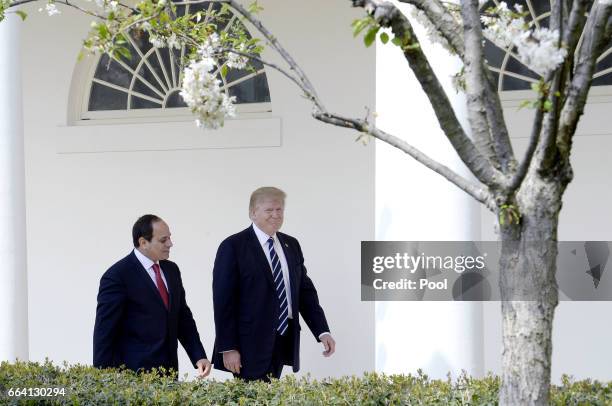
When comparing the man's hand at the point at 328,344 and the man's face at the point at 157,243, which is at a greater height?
the man's face at the point at 157,243

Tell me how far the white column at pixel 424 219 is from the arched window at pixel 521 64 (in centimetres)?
308

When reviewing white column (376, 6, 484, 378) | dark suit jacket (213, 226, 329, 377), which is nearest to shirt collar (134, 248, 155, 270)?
dark suit jacket (213, 226, 329, 377)

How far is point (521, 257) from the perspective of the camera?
2.96m

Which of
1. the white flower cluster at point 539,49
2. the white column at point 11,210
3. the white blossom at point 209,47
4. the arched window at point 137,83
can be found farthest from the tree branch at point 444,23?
the arched window at point 137,83

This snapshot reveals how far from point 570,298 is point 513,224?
16.8 feet

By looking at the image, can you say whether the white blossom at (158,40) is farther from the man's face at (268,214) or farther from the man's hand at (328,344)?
the man's hand at (328,344)

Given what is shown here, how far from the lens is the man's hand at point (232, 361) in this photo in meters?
6.06

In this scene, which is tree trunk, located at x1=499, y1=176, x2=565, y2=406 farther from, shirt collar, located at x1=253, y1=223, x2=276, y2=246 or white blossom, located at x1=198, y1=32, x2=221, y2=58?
shirt collar, located at x1=253, y1=223, x2=276, y2=246

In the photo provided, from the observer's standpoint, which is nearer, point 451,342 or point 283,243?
point 451,342

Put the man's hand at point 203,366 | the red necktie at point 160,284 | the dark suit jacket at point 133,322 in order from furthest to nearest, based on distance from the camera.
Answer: the red necktie at point 160,284 < the man's hand at point 203,366 < the dark suit jacket at point 133,322

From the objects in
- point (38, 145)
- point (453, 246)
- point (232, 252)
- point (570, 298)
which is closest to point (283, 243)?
point (232, 252)

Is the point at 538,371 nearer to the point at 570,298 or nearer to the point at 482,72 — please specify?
the point at 482,72

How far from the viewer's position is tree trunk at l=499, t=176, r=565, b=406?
9.62 ft

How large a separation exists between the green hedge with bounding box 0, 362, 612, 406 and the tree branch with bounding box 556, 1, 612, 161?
1.58 m
